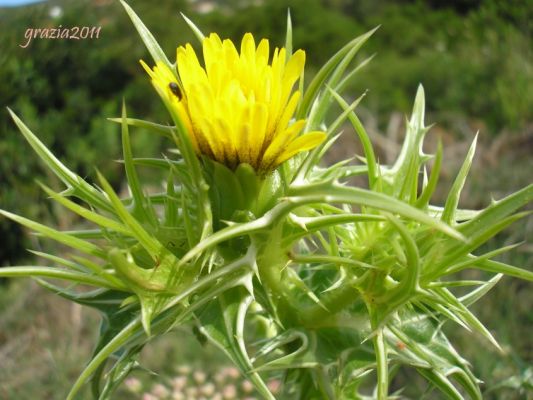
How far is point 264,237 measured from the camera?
0.97 m

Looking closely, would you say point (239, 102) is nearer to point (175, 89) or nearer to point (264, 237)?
point (175, 89)

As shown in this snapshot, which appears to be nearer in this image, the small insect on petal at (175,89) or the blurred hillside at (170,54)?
the small insect on petal at (175,89)

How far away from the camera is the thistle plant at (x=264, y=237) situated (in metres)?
0.88

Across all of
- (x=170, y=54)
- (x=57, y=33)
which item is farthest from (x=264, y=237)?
(x=170, y=54)

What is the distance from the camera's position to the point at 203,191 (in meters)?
0.92

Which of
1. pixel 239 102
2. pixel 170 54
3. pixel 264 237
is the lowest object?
pixel 170 54

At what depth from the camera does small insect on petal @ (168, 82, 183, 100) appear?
0.88m

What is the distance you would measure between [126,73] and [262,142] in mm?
7604

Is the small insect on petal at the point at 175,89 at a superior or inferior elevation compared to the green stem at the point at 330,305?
superior

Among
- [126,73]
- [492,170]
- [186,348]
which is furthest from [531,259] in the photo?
[126,73]

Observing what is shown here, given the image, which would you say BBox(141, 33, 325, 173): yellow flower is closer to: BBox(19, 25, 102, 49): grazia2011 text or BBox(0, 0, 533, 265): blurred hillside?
BBox(19, 25, 102, 49): grazia2011 text

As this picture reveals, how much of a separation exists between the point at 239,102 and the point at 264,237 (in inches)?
8.9

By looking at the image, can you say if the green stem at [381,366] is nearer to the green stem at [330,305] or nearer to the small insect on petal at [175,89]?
the green stem at [330,305]

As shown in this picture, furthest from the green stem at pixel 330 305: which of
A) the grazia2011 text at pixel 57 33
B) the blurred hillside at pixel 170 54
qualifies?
the blurred hillside at pixel 170 54
